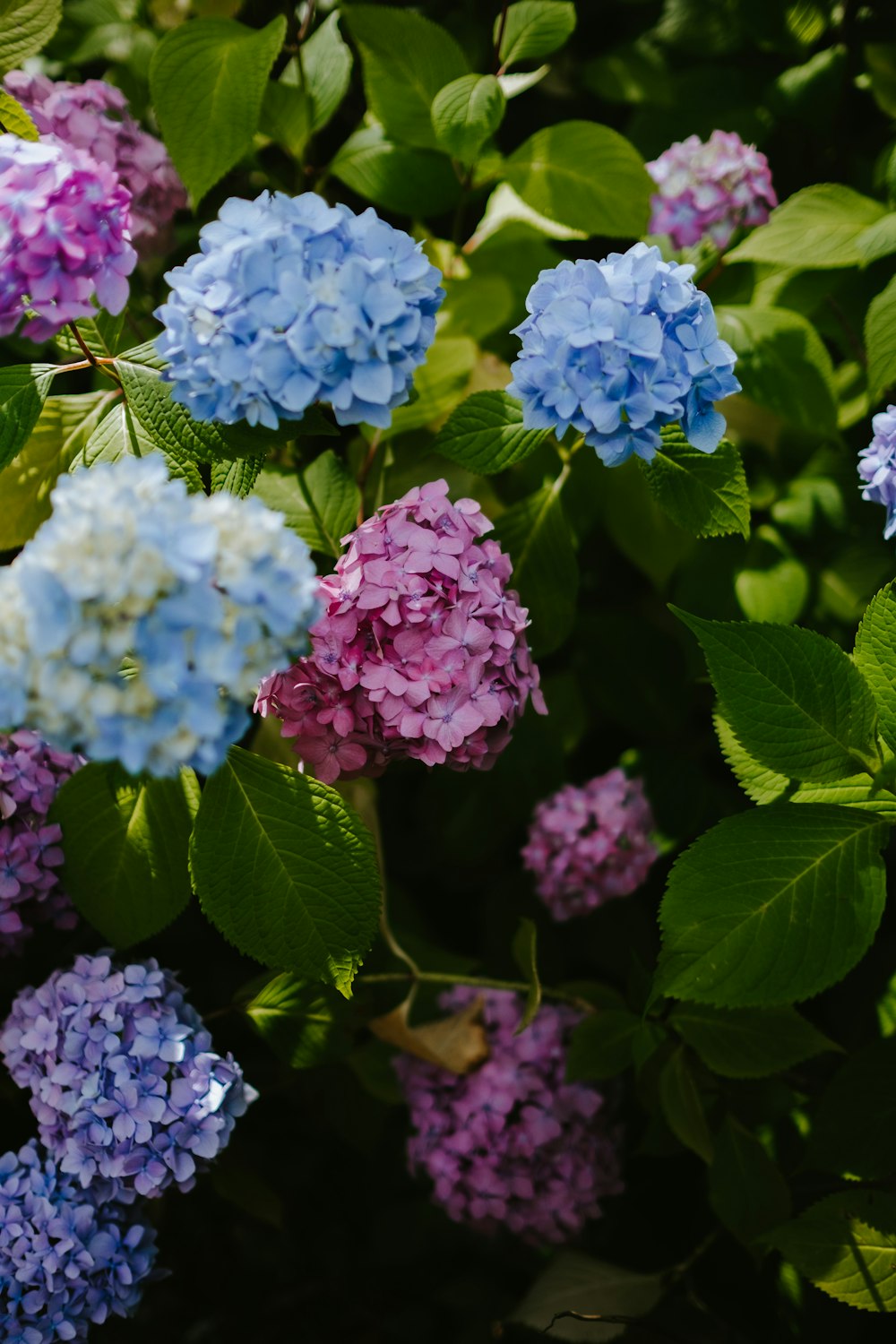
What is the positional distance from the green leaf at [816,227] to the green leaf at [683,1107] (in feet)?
3.51

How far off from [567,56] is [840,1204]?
6.57ft

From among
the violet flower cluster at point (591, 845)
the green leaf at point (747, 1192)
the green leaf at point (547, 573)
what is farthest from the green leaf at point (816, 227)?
the green leaf at point (747, 1192)

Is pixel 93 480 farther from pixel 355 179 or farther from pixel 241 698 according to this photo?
pixel 355 179

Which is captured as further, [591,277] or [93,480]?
[591,277]

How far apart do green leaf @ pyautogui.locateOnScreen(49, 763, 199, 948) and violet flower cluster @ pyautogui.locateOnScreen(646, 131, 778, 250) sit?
1097mm

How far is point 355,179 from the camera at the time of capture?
1531 mm

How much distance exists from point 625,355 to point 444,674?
0.34m

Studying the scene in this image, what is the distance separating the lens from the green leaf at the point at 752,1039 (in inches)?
52.2

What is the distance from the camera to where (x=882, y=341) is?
4.33ft

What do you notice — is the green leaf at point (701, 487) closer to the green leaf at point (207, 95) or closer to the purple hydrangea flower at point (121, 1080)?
the green leaf at point (207, 95)

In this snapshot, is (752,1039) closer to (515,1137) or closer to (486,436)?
(515,1137)

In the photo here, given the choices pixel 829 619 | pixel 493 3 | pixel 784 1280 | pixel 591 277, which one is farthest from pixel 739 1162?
pixel 493 3

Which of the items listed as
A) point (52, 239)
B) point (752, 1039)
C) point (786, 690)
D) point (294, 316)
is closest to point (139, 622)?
point (294, 316)

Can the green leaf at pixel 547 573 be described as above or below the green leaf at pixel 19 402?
below
